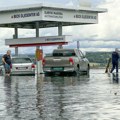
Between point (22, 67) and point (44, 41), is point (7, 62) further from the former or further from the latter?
point (44, 41)

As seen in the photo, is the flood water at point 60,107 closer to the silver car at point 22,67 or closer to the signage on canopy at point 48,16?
the silver car at point 22,67

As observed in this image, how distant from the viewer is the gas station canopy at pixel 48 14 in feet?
163

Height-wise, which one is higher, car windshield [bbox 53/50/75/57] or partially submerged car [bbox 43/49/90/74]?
car windshield [bbox 53/50/75/57]

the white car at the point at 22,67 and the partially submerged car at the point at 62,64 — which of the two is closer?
the partially submerged car at the point at 62,64

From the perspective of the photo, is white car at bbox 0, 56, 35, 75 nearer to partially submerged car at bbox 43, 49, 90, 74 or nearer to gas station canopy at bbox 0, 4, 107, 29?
partially submerged car at bbox 43, 49, 90, 74

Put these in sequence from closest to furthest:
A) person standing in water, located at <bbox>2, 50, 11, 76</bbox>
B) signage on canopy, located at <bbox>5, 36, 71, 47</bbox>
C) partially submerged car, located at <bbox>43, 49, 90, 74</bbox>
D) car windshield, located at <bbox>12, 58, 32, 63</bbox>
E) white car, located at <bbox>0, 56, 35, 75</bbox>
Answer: partially submerged car, located at <bbox>43, 49, 90, 74</bbox>, person standing in water, located at <bbox>2, 50, 11, 76</bbox>, white car, located at <bbox>0, 56, 35, 75</bbox>, car windshield, located at <bbox>12, 58, 32, 63</bbox>, signage on canopy, located at <bbox>5, 36, 71, 47</bbox>

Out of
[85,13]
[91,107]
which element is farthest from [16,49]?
[91,107]

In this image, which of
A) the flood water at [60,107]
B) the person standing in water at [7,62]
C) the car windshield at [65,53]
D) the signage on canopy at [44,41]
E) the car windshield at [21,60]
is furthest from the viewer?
the signage on canopy at [44,41]

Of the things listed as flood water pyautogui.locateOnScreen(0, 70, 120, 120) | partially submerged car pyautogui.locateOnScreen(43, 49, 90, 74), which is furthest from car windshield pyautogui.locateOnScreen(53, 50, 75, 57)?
flood water pyautogui.locateOnScreen(0, 70, 120, 120)

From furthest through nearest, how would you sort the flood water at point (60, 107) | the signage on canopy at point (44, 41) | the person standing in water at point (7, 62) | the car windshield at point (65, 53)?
1. the signage on canopy at point (44, 41)
2. the car windshield at point (65, 53)
3. the person standing in water at point (7, 62)
4. the flood water at point (60, 107)

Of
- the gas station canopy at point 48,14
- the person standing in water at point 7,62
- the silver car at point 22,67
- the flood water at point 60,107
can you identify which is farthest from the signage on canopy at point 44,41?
the flood water at point 60,107

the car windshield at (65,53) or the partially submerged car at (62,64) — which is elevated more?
the car windshield at (65,53)

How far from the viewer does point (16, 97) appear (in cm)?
1598

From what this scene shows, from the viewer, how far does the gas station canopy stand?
49.8 meters
